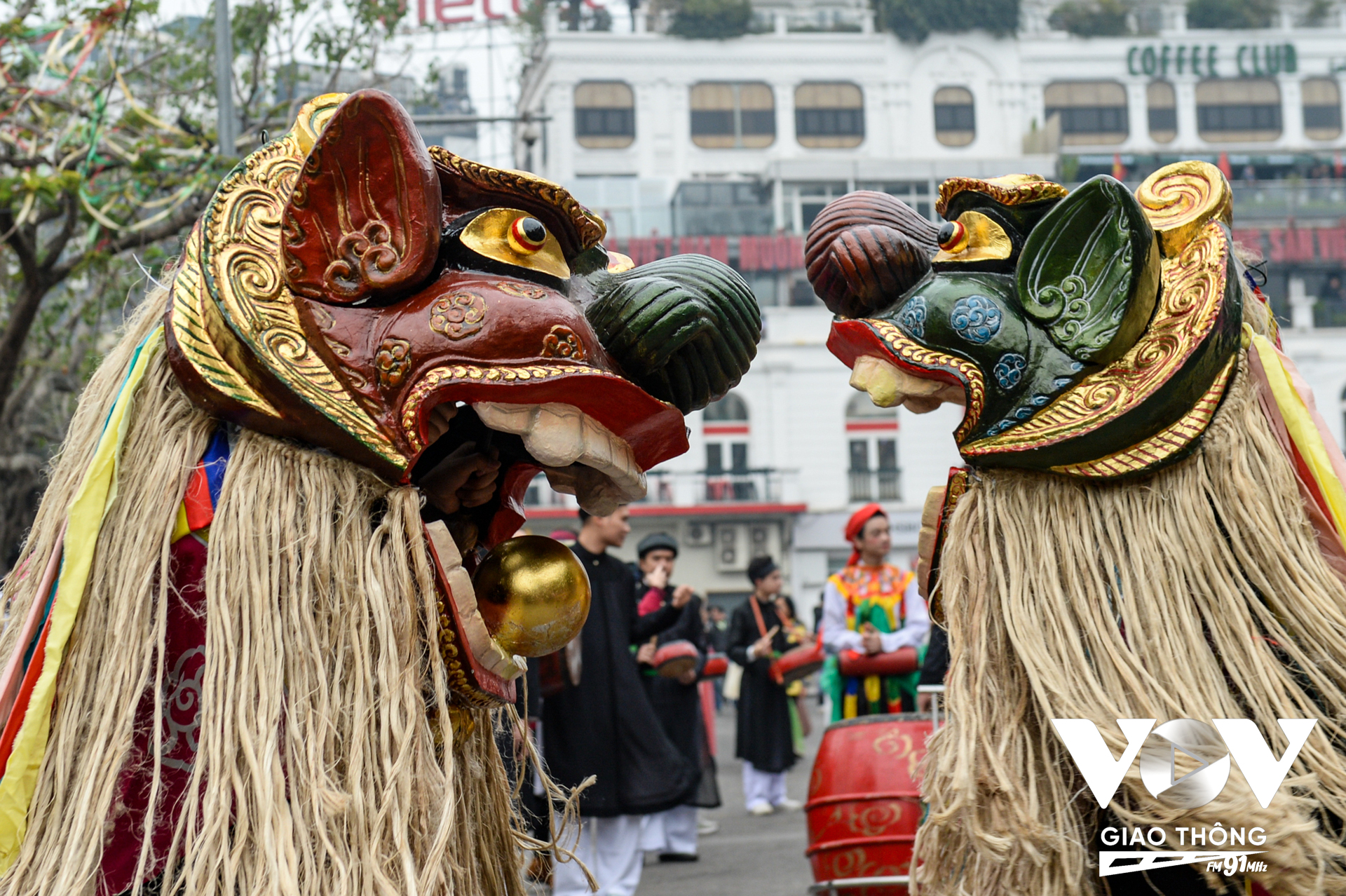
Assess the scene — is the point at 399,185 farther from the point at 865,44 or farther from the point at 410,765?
the point at 865,44

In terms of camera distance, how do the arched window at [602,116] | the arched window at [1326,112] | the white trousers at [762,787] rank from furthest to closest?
the arched window at [1326,112] → the arched window at [602,116] → the white trousers at [762,787]

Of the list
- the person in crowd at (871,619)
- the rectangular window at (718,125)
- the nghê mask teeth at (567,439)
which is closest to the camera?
the nghê mask teeth at (567,439)

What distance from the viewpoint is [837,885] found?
3.86 m

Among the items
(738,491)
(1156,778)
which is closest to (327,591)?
(1156,778)

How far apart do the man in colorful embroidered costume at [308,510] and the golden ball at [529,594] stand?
4.3 inches

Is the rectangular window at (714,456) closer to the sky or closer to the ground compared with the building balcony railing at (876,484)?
closer to the sky

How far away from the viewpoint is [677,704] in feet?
24.4

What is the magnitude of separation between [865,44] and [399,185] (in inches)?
1268

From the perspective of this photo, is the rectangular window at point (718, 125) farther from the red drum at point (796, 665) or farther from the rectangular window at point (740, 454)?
the red drum at point (796, 665)

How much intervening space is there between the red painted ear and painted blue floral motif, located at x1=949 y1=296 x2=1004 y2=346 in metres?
0.92

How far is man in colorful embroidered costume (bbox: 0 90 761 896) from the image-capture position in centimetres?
179

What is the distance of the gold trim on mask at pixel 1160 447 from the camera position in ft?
7.30

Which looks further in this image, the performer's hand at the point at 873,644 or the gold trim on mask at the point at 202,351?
the performer's hand at the point at 873,644

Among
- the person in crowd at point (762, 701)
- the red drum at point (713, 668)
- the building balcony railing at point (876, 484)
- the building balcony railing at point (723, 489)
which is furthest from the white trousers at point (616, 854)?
the building balcony railing at point (876, 484)
